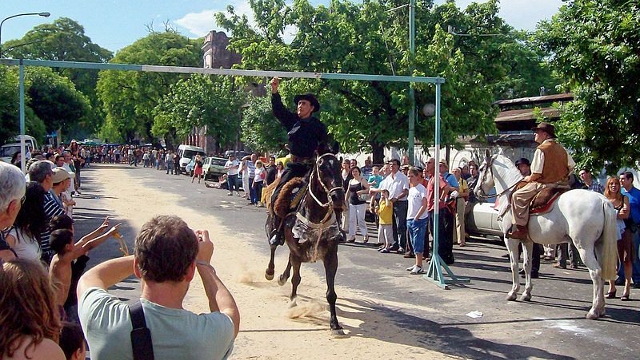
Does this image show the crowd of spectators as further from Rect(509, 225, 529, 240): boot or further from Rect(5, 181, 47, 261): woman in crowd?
Rect(509, 225, 529, 240): boot

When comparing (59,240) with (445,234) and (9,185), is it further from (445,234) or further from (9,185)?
(445,234)

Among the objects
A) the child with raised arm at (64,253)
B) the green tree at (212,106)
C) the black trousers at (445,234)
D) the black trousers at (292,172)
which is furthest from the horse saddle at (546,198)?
the green tree at (212,106)

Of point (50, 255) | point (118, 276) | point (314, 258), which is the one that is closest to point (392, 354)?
point (314, 258)

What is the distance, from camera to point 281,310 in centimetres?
912

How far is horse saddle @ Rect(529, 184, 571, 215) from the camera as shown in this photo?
964 cm

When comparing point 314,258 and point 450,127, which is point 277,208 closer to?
point 314,258

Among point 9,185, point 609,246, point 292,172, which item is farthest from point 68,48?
point 9,185

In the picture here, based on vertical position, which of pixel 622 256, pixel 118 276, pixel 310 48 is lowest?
pixel 622 256

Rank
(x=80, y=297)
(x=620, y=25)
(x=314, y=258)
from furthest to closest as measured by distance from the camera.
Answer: (x=620, y=25) < (x=314, y=258) < (x=80, y=297)

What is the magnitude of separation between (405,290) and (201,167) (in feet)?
95.6

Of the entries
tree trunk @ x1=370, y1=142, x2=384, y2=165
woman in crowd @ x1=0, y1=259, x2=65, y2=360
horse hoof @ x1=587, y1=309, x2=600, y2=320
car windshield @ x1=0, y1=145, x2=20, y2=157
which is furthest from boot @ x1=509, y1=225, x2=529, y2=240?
car windshield @ x1=0, y1=145, x2=20, y2=157

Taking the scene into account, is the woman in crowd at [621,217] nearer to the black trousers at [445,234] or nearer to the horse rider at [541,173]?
the horse rider at [541,173]

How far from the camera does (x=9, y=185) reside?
370 centimetres

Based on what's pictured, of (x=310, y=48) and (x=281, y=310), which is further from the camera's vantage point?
(x=310, y=48)
